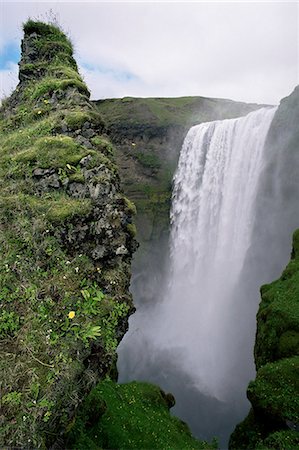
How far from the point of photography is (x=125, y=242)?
6.92 metres

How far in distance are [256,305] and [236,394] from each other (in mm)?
6384

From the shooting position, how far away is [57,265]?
5738 mm

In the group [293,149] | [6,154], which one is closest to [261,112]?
[293,149]

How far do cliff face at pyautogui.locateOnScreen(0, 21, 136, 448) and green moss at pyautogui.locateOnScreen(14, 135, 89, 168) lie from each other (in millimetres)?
21

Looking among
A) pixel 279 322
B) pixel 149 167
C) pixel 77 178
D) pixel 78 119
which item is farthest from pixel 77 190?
pixel 149 167

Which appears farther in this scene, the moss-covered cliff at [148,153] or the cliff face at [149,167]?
the moss-covered cliff at [148,153]

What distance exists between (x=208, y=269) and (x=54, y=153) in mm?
25403

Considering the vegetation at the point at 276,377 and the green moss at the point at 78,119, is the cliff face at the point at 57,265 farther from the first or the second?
the vegetation at the point at 276,377

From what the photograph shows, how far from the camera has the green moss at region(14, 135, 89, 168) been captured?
281 inches

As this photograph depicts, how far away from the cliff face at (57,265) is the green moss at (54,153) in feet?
0.07

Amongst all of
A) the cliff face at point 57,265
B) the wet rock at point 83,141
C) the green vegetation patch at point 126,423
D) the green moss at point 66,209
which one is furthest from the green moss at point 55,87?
the green vegetation patch at point 126,423

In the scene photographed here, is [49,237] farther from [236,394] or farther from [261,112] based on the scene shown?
[261,112]

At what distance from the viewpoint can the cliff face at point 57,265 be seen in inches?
172

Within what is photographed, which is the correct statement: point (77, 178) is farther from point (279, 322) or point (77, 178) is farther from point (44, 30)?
point (279, 322)
